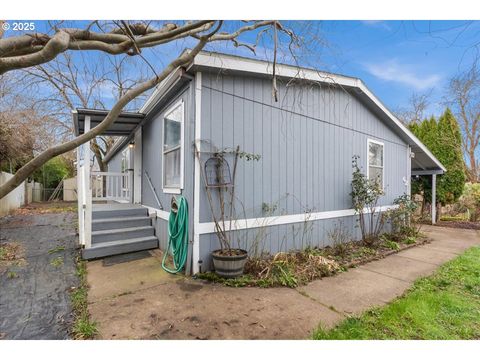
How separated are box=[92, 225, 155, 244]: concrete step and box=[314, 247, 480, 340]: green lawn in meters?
3.92

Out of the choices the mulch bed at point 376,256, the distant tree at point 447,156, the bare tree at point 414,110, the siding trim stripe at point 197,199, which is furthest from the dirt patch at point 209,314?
the bare tree at point 414,110

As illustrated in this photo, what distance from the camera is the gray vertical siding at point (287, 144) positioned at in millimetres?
3984

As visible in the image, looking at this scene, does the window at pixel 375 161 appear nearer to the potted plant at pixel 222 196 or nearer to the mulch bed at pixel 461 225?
the potted plant at pixel 222 196

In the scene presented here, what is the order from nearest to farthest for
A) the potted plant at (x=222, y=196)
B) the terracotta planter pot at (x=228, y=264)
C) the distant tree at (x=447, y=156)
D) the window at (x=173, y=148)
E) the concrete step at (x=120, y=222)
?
1. the terracotta planter pot at (x=228, y=264)
2. the potted plant at (x=222, y=196)
3. the window at (x=173, y=148)
4. the concrete step at (x=120, y=222)
5. the distant tree at (x=447, y=156)

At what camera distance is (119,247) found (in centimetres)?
471

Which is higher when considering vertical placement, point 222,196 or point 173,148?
point 173,148

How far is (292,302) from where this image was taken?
9.84 ft

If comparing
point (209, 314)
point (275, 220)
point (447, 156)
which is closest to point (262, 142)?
point (275, 220)

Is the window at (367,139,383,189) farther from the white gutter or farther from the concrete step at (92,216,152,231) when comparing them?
the concrete step at (92,216,152,231)

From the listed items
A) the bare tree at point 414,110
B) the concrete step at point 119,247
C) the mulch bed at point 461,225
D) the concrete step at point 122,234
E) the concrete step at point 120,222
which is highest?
the bare tree at point 414,110

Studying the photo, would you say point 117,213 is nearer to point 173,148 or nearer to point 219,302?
point 173,148

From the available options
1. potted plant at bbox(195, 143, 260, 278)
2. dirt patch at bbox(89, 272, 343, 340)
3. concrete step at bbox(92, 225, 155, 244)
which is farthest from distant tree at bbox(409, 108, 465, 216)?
concrete step at bbox(92, 225, 155, 244)

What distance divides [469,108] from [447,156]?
74.8 inches

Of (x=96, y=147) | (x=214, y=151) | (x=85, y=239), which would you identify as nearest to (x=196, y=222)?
(x=214, y=151)
